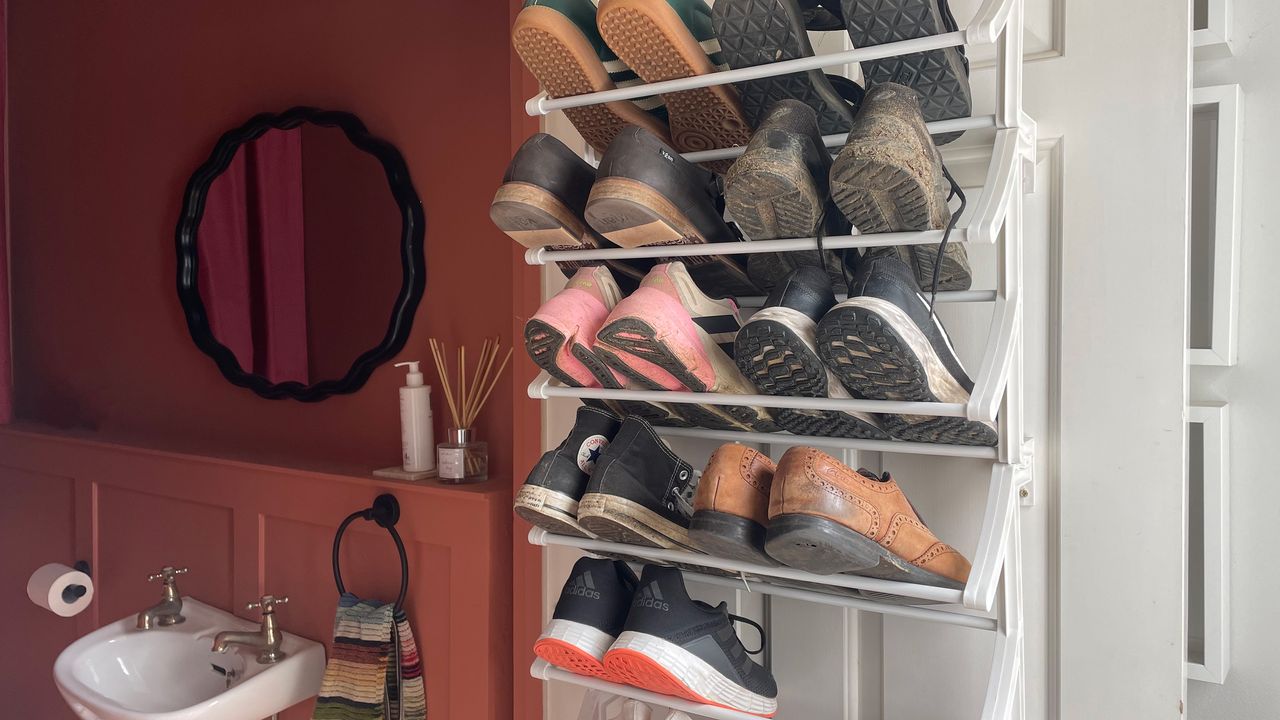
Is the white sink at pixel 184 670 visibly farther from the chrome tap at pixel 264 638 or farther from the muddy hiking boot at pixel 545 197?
the muddy hiking boot at pixel 545 197

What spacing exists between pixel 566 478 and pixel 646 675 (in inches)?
9.7

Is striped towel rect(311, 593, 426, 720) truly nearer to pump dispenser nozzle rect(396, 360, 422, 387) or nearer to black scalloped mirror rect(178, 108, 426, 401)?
pump dispenser nozzle rect(396, 360, 422, 387)

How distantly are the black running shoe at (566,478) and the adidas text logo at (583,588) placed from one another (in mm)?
58

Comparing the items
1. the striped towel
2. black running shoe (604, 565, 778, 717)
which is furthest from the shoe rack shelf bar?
the striped towel

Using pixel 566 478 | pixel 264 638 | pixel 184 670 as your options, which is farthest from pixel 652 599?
pixel 184 670

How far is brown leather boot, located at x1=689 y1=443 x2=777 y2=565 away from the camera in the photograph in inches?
35.3

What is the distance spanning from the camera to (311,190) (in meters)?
1.94

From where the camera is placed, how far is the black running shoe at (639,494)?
96cm

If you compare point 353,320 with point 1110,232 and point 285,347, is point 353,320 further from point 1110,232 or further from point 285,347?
point 1110,232

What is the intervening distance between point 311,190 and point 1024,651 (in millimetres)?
1706

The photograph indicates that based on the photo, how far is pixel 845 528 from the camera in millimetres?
834

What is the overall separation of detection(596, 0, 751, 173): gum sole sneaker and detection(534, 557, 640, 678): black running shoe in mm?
562

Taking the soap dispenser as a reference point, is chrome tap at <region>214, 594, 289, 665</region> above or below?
below

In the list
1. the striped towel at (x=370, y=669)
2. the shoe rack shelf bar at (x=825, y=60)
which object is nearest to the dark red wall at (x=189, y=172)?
the striped towel at (x=370, y=669)
